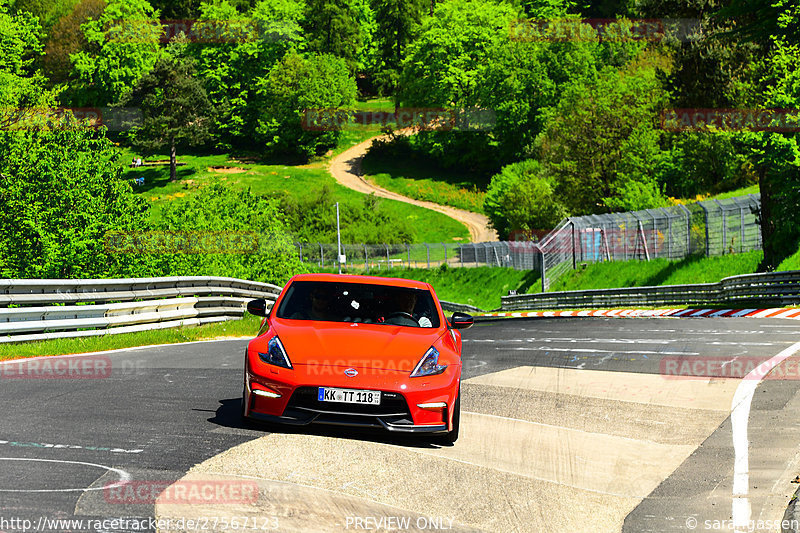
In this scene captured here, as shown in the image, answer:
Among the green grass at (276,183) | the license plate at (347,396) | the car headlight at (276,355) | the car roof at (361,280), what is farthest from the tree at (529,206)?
the license plate at (347,396)

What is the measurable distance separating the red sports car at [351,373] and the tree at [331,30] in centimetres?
12882

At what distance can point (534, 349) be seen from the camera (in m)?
17.5

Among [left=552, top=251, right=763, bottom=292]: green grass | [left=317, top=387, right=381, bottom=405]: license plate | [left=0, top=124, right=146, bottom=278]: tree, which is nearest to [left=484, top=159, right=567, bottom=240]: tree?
[left=552, top=251, right=763, bottom=292]: green grass

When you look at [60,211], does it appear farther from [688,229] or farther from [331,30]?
[331,30]

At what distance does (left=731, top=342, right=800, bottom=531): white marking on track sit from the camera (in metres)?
6.51

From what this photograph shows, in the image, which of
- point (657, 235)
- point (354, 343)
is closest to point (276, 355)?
point (354, 343)

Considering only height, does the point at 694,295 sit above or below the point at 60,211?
below

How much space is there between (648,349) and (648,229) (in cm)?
2975

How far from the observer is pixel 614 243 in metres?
48.4

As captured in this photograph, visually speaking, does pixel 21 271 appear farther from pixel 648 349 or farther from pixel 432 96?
pixel 432 96

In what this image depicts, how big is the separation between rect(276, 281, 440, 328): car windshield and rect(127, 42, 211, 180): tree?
94628 mm

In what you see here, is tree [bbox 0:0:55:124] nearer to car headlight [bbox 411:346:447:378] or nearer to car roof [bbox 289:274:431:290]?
car roof [bbox 289:274:431:290]

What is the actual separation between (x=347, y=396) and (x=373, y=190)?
90853 mm

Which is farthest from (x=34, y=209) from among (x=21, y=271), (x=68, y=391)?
(x=68, y=391)
